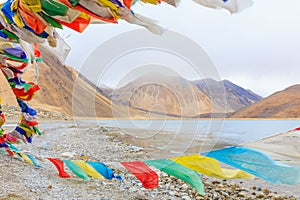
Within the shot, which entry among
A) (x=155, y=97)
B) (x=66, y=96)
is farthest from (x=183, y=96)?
(x=66, y=96)

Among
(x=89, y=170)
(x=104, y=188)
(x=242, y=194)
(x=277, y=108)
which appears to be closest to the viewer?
(x=89, y=170)

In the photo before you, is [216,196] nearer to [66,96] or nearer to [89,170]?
[89,170]

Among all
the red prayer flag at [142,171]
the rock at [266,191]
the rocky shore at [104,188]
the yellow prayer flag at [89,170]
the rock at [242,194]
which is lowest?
the rocky shore at [104,188]

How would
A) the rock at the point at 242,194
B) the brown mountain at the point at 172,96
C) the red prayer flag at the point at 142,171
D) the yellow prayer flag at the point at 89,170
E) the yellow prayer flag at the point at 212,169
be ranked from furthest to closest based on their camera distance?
the rock at the point at 242,194
the brown mountain at the point at 172,96
the yellow prayer flag at the point at 89,170
the red prayer flag at the point at 142,171
the yellow prayer flag at the point at 212,169

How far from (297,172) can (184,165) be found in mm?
487

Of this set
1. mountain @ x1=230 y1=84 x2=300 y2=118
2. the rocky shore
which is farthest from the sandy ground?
mountain @ x1=230 y1=84 x2=300 y2=118

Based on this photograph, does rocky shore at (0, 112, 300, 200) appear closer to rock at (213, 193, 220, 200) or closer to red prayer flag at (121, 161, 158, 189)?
rock at (213, 193, 220, 200)

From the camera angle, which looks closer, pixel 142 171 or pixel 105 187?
pixel 142 171

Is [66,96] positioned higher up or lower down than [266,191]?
lower down

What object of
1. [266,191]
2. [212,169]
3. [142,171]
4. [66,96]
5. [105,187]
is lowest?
[66,96]

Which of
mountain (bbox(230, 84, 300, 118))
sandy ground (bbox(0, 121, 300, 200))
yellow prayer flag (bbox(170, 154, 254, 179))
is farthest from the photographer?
mountain (bbox(230, 84, 300, 118))

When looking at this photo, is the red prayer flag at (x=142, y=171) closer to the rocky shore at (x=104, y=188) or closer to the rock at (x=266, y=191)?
the rocky shore at (x=104, y=188)

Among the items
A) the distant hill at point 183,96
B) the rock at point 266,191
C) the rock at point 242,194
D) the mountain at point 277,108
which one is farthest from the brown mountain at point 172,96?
the mountain at point 277,108

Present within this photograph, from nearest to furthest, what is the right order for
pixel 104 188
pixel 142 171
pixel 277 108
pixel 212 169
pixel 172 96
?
pixel 212 169, pixel 142 171, pixel 104 188, pixel 172 96, pixel 277 108
